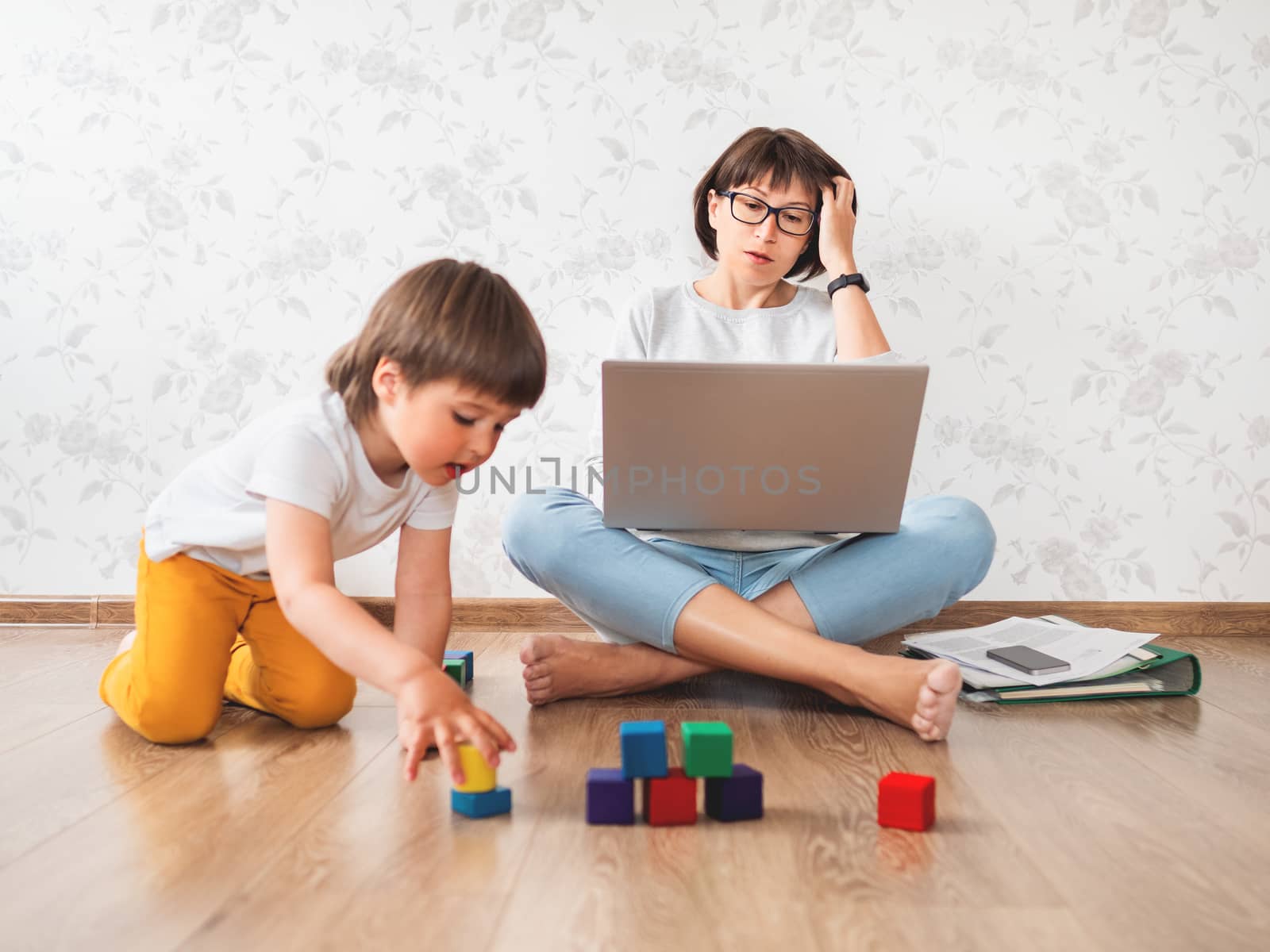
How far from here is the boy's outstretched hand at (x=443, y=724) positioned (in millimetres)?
901

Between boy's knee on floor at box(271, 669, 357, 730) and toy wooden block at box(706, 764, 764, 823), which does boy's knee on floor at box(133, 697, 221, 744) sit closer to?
boy's knee on floor at box(271, 669, 357, 730)

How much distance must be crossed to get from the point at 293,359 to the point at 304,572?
1184 millimetres

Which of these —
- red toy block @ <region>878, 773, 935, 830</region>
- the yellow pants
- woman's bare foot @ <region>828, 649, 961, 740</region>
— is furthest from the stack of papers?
the yellow pants

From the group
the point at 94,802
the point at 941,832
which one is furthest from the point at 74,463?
the point at 941,832

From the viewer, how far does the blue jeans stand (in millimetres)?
1460

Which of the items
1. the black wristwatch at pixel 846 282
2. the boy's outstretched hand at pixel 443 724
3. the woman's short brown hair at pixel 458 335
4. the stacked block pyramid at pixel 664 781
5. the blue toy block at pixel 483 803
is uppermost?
the black wristwatch at pixel 846 282

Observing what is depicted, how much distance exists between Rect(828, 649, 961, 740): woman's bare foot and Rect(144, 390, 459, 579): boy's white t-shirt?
1.86ft

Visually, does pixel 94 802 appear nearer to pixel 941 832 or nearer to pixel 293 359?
pixel 941 832

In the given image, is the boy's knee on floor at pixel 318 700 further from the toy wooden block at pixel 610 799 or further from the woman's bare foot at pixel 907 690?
the woman's bare foot at pixel 907 690

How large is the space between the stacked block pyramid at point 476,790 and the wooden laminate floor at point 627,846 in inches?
0.7

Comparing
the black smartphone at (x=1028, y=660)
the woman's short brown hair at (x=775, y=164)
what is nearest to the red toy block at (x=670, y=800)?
the black smartphone at (x=1028, y=660)

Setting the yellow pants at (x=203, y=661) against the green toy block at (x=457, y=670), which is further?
the green toy block at (x=457, y=670)

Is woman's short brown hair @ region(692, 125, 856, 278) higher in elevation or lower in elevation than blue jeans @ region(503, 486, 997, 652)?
higher

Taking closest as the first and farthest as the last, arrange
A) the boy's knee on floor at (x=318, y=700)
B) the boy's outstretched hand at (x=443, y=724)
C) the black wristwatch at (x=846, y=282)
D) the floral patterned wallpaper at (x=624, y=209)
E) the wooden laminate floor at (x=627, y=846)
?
the wooden laminate floor at (x=627, y=846) < the boy's outstretched hand at (x=443, y=724) < the boy's knee on floor at (x=318, y=700) < the black wristwatch at (x=846, y=282) < the floral patterned wallpaper at (x=624, y=209)
